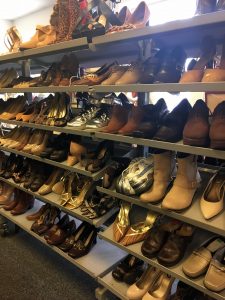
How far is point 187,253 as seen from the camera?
48.3 inches

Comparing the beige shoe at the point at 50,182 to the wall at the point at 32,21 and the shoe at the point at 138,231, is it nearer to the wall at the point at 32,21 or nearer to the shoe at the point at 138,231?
the shoe at the point at 138,231

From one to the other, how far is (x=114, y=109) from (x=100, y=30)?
1.28 feet

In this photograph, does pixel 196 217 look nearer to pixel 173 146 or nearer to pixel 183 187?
pixel 183 187

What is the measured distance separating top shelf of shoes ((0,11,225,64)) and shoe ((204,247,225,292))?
35.3 inches

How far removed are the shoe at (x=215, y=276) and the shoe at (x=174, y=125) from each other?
0.52 m

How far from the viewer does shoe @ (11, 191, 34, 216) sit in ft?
7.25

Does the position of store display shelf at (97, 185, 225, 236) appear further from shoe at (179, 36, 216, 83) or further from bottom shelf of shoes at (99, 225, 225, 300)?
shoe at (179, 36, 216, 83)

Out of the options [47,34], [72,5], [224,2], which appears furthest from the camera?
[47,34]

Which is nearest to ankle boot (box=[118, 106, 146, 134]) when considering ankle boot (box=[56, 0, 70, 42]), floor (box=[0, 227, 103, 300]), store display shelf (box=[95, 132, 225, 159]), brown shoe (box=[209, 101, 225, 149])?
store display shelf (box=[95, 132, 225, 159])

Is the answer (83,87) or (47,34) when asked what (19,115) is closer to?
(47,34)

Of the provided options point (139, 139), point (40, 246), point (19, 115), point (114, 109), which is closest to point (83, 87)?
point (114, 109)

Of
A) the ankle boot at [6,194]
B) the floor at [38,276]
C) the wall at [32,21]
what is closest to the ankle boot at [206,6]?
the floor at [38,276]

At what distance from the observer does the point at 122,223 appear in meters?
1.42

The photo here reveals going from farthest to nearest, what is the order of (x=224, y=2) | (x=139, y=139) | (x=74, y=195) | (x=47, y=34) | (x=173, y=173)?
(x=74, y=195) < (x=47, y=34) < (x=173, y=173) < (x=139, y=139) < (x=224, y=2)
